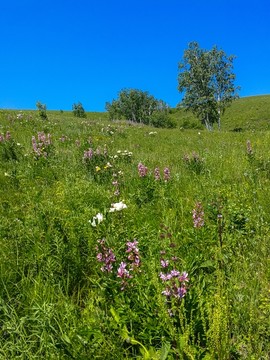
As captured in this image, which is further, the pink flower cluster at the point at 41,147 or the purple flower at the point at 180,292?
the pink flower cluster at the point at 41,147

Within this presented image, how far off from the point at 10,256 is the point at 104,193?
93.4 inches

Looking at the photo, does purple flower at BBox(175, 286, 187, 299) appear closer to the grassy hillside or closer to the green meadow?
the green meadow

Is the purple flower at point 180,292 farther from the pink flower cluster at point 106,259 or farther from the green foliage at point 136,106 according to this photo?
the green foliage at point 136,106

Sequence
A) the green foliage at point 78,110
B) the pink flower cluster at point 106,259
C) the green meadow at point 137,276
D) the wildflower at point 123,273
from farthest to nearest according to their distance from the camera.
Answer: the green foliage at point 78,110 < the pink flower cluster at point 106,259 < the wildflower at point 123,273 < the green meadow at point 137,276

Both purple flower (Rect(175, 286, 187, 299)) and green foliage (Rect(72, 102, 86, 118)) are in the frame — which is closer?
purple flower (Rect(175, 286, 187, 299))

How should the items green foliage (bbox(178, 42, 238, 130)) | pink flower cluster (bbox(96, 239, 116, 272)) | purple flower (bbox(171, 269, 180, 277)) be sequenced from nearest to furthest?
purple flower (bbox(171, 269, 180, 277)), pink flower cluster (bbox(96, 239, 116, 272)), green foliage (bbox(178, 42, 238, 130))

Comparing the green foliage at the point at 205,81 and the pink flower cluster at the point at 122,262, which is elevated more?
the green foliage at the point at 205,81

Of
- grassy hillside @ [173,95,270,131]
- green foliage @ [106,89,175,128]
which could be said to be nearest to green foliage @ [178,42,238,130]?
grassy hillside @ [173,95,270,131]

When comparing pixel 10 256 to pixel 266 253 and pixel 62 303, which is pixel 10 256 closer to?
pixel 62 303

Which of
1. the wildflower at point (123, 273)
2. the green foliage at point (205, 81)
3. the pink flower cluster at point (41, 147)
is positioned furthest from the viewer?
the green foliage at point (205, 81)

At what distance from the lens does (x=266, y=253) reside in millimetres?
3477

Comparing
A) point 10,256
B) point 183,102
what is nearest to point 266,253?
point 10,256

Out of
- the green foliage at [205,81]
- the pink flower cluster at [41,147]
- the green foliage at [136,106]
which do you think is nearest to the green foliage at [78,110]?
the green foliage at [136,106]

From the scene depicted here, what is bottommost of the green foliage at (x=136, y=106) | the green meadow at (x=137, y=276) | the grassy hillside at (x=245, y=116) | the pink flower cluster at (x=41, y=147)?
the green meadow at (x=137, y=276)
